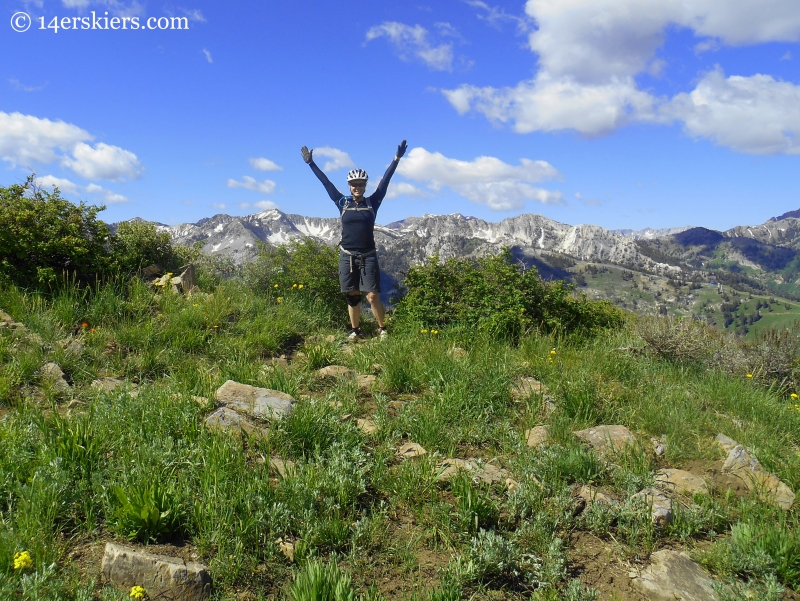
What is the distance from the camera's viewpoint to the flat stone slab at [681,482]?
3930mm

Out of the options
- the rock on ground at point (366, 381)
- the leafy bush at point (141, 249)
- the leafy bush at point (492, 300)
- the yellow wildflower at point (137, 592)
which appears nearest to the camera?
the yellow wildflower at point (137, 592)

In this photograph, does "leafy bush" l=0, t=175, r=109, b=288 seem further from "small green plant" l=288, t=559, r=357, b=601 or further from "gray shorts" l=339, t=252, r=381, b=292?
"small green plant" l=288, t=559, r=357, b=601

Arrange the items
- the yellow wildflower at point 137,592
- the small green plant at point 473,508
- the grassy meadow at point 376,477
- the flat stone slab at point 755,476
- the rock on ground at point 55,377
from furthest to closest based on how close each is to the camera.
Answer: the rock on ground at point 55,377
the flat stone slab at point 755,476
the small green plant at point 473,508
the grassy meadow at point 376,477
the yellow wildflower at point 137,592

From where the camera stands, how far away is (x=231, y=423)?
4.23m

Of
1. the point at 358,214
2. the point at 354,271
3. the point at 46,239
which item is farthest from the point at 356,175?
the point at 46,239

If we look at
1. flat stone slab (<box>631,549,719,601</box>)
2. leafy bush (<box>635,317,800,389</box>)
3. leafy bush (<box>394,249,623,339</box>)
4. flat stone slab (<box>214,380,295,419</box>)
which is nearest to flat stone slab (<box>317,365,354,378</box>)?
flat stone slab (<box>214,380,295,419</box>)

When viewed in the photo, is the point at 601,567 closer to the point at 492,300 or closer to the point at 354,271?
the point at 492,300

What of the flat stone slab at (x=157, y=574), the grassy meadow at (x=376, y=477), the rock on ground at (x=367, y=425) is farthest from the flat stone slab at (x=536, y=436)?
the flat stone slab at (x=157, y=574)

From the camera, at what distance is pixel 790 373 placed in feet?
27.6

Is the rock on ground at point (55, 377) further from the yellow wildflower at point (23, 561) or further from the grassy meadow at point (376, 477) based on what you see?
the yellow wildflower at point (23, 561)

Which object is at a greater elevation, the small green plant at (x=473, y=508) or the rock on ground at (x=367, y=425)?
the rock on ground at (x=367, y=425)

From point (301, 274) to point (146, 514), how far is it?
6567mm

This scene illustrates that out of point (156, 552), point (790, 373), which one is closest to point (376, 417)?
point (156, 552)

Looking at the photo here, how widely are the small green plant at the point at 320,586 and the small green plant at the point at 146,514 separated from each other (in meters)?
0.90
